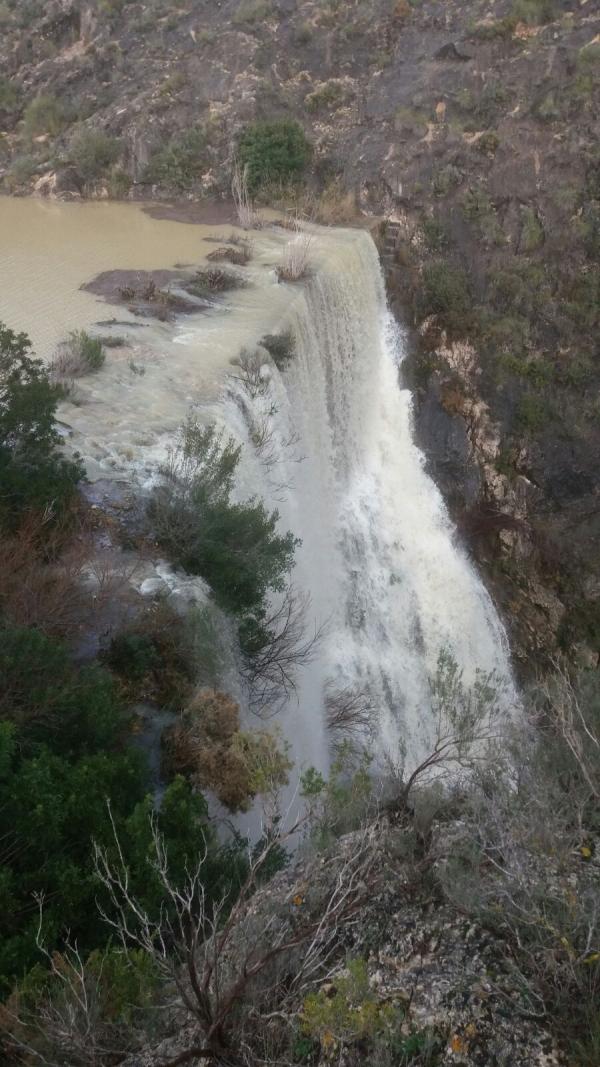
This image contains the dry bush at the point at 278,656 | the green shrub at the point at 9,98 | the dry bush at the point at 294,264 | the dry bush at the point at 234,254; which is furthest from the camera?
the green shrub at the point at 9,98

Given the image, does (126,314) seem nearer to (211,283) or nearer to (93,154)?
(211,283)

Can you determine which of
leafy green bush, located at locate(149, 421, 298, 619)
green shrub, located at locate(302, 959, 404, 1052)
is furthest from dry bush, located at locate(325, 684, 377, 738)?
green shrub, located at locate(302, 959, 404, 1052)

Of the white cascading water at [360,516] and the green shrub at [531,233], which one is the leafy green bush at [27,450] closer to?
the white cascading water at [360,516]

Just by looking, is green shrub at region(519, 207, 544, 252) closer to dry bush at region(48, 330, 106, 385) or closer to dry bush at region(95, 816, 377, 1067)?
dry bush at region(48, 330, 106, 385)

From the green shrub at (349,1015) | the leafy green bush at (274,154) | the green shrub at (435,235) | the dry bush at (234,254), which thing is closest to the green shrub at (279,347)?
the dry bush at (234,254)

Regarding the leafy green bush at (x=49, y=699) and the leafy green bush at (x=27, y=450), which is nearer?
the leafy green bush at (x=49, y=699)

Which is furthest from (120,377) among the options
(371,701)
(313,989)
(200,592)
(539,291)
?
(539,291)

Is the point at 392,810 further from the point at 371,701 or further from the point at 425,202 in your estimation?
the point at 425,202
